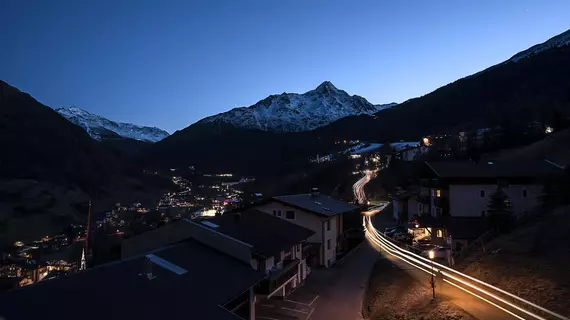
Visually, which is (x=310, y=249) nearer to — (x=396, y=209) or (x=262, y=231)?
(x=262, y=231)

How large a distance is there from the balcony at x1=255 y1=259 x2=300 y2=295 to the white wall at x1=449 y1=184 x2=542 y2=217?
63.9ft

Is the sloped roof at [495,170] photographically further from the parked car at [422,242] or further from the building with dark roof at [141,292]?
the building with dark roof at [141,292]

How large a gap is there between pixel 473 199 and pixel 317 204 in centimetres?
1400

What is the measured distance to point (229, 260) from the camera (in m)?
16.2

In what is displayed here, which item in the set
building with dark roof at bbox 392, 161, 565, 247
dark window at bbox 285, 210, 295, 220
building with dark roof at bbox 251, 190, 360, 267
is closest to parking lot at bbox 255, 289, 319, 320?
building with dark roof at bbox 251, 190, 360, 267

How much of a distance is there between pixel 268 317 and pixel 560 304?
11.6 m

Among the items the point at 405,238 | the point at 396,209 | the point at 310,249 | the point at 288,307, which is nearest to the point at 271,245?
the point at 288,307

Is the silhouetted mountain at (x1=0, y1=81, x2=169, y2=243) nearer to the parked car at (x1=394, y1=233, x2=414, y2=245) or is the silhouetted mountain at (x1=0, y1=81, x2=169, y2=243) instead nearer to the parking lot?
the parked car at (x1=394, y1=233, x2=414, y2=245)

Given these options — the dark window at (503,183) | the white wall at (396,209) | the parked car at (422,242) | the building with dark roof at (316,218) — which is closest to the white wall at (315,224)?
the building with dark roof at (316,218)

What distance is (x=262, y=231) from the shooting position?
74.2 ft

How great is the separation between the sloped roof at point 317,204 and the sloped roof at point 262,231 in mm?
5652

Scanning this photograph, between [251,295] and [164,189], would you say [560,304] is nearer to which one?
[251,295]

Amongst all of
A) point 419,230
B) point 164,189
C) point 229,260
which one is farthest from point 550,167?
point 164,189

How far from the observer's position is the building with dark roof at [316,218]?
31.4 metres
